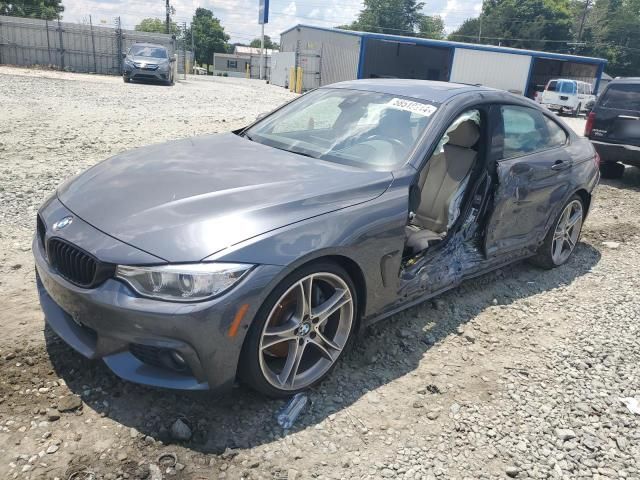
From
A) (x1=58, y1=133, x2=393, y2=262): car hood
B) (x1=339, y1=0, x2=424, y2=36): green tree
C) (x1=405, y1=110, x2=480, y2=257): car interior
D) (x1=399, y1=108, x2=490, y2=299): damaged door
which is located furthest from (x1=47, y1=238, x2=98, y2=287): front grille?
(x1=339, y1=0, x2=424, y2=36): green tree

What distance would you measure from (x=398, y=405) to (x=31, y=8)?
5491 cm

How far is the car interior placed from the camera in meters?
3.89

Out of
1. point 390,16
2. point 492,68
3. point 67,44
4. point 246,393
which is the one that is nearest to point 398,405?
point 246,393

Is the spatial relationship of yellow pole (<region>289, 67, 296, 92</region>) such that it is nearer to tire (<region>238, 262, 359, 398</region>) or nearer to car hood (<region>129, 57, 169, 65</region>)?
car hood (<region>129, 57, 169, 65</region>)

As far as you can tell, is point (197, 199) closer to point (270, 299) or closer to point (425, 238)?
point (270, 299)

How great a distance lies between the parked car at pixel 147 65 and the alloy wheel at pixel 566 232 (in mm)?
20605

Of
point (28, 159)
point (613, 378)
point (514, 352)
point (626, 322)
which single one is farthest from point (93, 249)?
point (28, 159)

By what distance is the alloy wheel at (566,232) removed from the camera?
482 cm

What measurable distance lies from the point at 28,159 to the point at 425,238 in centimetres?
562

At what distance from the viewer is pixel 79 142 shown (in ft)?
27.0

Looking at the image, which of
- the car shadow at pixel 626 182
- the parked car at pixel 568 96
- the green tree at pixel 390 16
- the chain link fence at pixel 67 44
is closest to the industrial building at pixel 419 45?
the parked car at pixel 568 96

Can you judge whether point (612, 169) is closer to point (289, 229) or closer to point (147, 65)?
point (289, 229)

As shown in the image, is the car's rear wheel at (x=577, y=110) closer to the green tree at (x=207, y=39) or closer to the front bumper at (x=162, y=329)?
the front bumper at (x=162, y=329)

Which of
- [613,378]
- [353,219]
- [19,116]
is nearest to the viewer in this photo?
[353,219]
